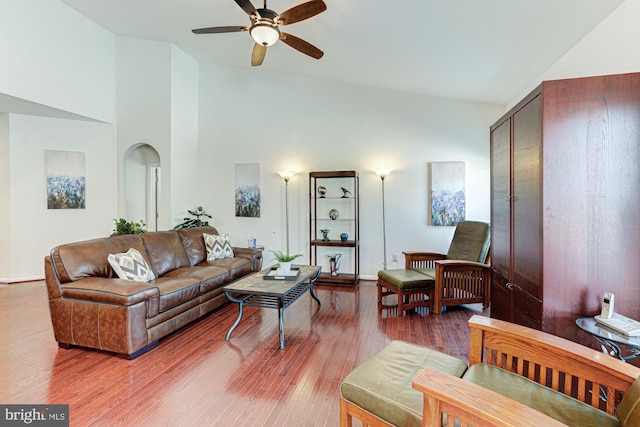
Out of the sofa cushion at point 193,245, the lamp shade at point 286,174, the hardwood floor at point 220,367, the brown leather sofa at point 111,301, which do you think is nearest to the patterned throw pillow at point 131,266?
the brown leather sofa at point 111,301

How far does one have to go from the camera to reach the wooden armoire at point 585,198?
1.64 m

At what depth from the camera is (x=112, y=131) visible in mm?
5547

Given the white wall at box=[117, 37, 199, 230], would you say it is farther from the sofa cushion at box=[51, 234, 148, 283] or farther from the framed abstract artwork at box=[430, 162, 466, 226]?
the framed abstract artwork at box=[430, 162, 466, 226]

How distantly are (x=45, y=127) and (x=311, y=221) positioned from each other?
477cm

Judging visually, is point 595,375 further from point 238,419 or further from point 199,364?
point 199,364

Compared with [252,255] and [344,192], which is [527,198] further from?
[252,255]

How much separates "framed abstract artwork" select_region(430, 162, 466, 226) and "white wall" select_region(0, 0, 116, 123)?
225 inches

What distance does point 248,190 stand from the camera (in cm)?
578

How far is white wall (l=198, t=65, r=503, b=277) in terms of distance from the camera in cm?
489

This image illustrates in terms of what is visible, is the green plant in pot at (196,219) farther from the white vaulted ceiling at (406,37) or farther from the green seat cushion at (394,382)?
the green seat cushion at (394,382)

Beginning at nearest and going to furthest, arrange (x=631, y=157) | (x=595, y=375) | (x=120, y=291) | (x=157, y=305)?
(x=595, y=375)
(x=631, y=157)
(x=120, y=291)
(x=157, y=305)

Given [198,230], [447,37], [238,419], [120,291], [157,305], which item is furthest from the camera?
[198,230]

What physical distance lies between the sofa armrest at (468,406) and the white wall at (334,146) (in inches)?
160

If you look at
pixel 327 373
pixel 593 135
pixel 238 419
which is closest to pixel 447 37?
pixel 593 135
